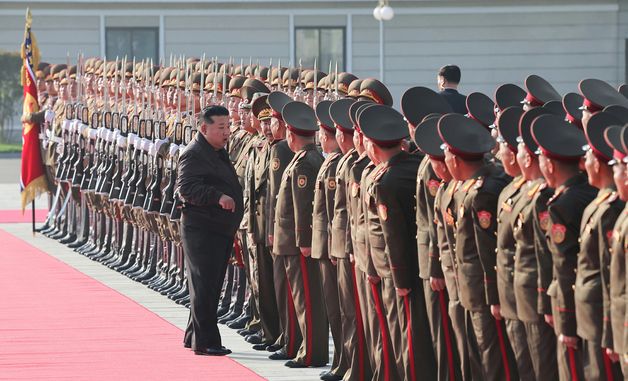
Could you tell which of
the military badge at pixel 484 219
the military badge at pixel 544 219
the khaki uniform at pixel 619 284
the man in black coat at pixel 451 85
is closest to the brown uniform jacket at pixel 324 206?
the military badge at pixel 484 219

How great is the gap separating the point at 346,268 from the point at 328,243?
290mm

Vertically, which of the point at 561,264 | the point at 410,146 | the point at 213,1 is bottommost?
the point at 561,264

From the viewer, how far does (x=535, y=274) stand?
6.80m

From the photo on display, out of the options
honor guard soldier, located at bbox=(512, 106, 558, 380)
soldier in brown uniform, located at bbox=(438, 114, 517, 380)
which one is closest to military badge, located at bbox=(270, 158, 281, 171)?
soldier in brown uniform, located at bbox=(438, 114, 517, 380)

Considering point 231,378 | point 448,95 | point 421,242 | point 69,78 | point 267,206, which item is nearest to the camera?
point 421,242

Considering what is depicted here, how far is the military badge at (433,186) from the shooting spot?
7.71 meters

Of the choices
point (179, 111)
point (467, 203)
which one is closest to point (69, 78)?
point (179, 111)

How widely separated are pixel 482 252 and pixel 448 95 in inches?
204

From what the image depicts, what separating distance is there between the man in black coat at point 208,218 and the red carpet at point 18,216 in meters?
10.0

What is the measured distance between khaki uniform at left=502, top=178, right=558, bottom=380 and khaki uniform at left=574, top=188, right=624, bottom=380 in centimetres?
30

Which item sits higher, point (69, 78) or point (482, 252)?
point (69, 78)

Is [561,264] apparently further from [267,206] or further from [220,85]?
[220,85]

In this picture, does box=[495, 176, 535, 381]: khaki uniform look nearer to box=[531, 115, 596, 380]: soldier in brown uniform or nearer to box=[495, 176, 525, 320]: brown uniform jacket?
box=[495, 176, 525, 320]: brown uniform jacket

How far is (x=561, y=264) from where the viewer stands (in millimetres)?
6520
